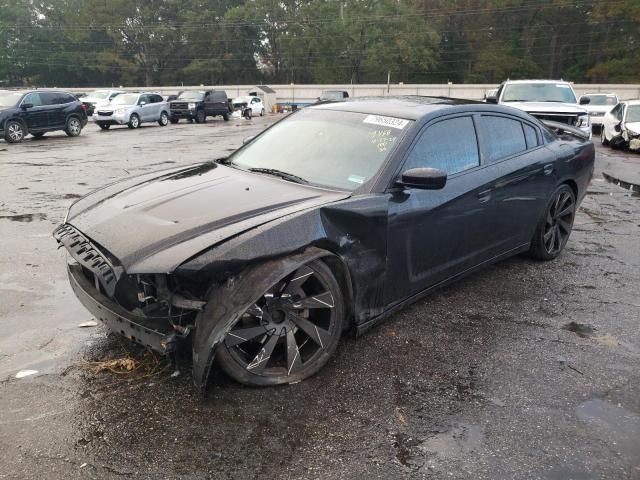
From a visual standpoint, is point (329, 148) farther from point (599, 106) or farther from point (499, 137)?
point (599, 106)

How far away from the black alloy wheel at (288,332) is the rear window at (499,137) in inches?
80.3

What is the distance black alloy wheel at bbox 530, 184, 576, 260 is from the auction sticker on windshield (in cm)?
207

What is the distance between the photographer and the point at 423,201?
11.7ft

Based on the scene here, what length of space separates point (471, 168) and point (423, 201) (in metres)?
0.76

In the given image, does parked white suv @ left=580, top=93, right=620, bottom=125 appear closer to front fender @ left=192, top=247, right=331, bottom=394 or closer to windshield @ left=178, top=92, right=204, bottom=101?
windshield @ left=178, top=92, right=204, bottom=101

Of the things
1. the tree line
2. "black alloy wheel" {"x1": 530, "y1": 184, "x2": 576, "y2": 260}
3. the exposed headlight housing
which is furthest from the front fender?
the tree line

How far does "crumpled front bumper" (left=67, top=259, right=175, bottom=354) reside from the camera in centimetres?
271

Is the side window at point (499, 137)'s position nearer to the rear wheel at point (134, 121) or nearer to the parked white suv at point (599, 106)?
the parked white suv at point (599, 106)

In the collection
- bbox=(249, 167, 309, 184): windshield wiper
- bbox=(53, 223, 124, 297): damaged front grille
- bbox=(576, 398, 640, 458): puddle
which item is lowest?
bbox=(576, 398, 640, 458): puddle

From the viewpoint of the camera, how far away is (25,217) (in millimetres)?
6910

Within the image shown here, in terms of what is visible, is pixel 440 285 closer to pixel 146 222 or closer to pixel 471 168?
pixel 471 168

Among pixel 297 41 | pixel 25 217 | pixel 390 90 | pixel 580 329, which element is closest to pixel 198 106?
pixel 25 217

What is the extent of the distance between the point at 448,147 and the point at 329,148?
2.98 ft

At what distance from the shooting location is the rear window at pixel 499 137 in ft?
14.1
